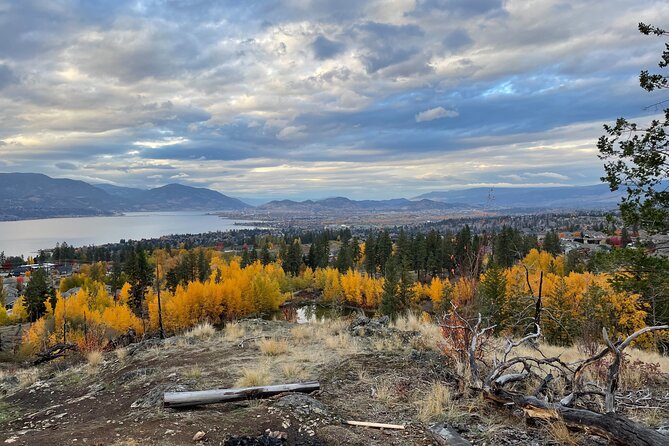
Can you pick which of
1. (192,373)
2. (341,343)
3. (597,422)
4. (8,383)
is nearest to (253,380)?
(192,373)

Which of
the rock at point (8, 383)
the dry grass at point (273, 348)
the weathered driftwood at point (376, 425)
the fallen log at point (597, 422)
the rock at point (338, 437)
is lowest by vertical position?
the rock at point (8, 383)

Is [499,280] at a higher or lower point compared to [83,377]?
lower

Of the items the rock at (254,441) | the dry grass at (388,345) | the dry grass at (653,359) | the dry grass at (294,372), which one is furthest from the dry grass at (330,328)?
the dry grass at (653,359)

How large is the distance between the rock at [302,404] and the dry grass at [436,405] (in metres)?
1.58

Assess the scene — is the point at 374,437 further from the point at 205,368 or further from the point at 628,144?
the point at 628,144

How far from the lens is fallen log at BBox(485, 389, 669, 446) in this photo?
471cm

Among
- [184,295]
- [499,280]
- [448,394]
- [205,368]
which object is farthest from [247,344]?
[184,295]

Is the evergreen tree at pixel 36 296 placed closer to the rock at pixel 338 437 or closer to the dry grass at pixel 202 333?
the dry grass at pixel 202 333

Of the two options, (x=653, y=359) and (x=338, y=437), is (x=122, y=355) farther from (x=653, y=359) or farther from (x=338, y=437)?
A: (x=653, y=359)

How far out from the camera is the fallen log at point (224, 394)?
718 centimetres

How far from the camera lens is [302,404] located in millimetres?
6957

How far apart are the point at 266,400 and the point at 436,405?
2888 millimetres

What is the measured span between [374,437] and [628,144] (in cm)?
1008

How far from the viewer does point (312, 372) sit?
9352 mm
